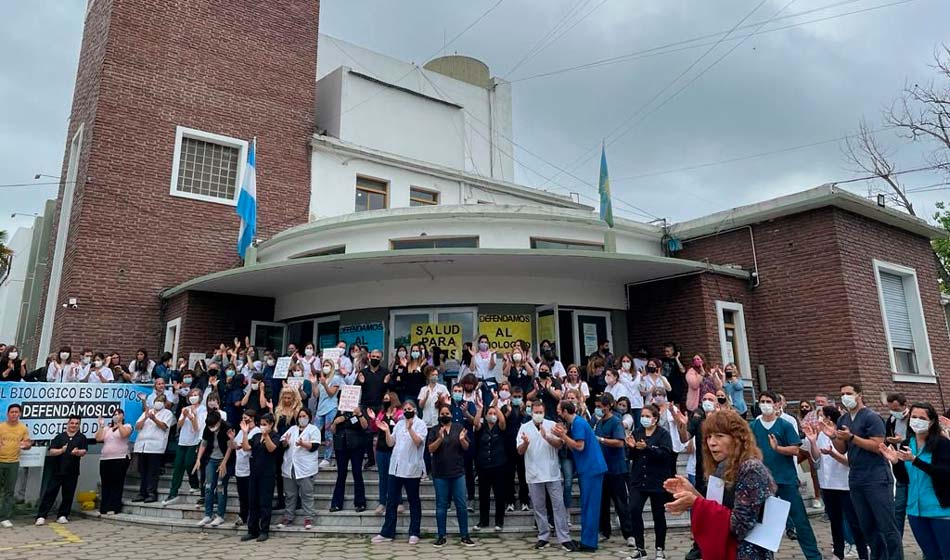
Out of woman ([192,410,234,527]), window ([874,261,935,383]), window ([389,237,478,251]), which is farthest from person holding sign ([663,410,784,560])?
window ([874,261,935,383])

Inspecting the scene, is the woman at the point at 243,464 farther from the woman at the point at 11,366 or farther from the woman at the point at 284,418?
the woman at the point at 11,366

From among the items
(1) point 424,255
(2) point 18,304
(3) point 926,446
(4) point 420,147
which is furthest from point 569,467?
(2) point 18,304

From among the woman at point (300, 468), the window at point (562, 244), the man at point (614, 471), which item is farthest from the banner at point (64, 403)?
the window at point (562, 244)

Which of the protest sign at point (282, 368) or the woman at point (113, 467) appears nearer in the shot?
the woman at point (113, 467)

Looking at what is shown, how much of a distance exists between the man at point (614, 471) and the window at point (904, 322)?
9.35 meters

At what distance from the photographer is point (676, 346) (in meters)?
13.2

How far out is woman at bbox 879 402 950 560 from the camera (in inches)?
206

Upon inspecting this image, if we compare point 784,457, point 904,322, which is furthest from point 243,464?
point 904,322

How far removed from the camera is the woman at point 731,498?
330 centimetres

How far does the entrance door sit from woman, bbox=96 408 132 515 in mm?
9111

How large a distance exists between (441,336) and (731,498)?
10.3m

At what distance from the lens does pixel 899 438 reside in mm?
6227

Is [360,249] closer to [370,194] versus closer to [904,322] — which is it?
[370,194]

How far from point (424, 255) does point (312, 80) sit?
10.9m
